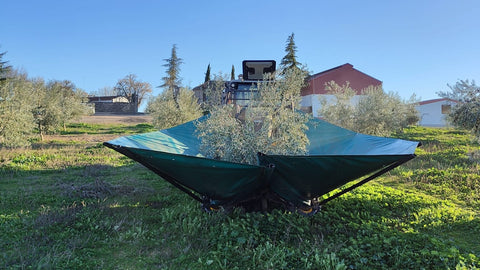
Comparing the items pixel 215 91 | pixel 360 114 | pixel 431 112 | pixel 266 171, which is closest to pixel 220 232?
pixel 266 171

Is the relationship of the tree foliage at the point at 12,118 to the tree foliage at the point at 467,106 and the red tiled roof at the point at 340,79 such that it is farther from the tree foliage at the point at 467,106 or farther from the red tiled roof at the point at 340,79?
the red tiled roof at the point at 340,79

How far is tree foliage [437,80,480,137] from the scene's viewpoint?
8367mm

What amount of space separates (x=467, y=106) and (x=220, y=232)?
916 centimetres

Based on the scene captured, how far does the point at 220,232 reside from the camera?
398 cm

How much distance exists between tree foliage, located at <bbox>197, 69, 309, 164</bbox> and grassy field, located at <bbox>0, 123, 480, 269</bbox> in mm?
1060

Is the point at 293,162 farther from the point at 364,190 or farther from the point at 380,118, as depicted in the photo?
the point at 380,118

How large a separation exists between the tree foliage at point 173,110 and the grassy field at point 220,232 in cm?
590

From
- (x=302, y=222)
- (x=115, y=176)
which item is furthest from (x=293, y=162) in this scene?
(x=115, y=176)

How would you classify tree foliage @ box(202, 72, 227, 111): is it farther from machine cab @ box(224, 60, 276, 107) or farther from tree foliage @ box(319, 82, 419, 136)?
tree foliage @ box(319, 82, 419, 136)

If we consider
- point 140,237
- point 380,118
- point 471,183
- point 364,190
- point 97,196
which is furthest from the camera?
point 380,118

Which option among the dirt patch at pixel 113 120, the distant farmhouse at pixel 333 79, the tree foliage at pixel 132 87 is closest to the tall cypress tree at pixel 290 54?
the distant farmhouse at pixel 333 79

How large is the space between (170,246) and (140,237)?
574 mm

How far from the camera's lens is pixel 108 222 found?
437 cm

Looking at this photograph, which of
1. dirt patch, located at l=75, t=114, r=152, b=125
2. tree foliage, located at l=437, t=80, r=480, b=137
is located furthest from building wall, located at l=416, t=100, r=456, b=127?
dirt patch, located at l=75, t=114, r=152, b=125
